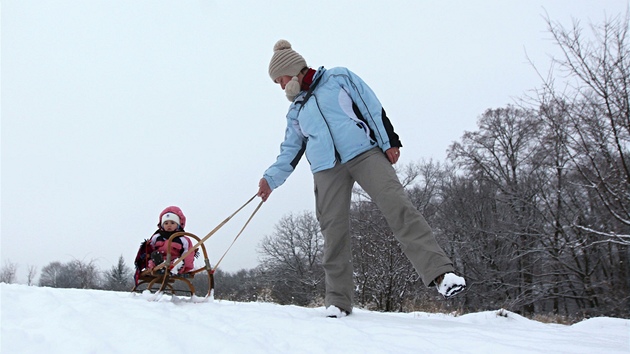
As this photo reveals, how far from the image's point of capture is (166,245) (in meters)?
4.10

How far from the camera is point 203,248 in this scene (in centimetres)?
372

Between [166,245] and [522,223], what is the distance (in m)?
14.0

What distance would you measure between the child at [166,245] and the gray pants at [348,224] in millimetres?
1526

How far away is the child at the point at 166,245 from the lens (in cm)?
388

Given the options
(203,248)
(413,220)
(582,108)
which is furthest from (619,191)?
(203,248)

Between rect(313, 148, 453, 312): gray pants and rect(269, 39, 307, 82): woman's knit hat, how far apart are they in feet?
2.81

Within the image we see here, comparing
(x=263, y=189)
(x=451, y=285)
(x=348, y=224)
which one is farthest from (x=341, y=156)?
(x=451, y=285)

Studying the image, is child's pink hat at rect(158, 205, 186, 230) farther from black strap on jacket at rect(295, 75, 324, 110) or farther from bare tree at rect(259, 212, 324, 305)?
bare tree at rect(259, 212, 324, 305)

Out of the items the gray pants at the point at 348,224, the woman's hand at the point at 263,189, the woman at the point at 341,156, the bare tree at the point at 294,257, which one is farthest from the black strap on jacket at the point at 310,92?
the bare tree at the point at 294,257

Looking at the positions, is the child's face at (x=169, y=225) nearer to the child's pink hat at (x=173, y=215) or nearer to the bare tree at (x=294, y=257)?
the child's pink hat at (x=173, y=215)

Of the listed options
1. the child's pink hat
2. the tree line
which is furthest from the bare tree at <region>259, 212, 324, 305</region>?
the child's pink hat

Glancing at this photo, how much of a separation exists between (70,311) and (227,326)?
29.2 inches

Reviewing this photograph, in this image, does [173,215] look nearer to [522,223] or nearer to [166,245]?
[166,245]

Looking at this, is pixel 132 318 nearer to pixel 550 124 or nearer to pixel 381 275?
pixel 550 124
